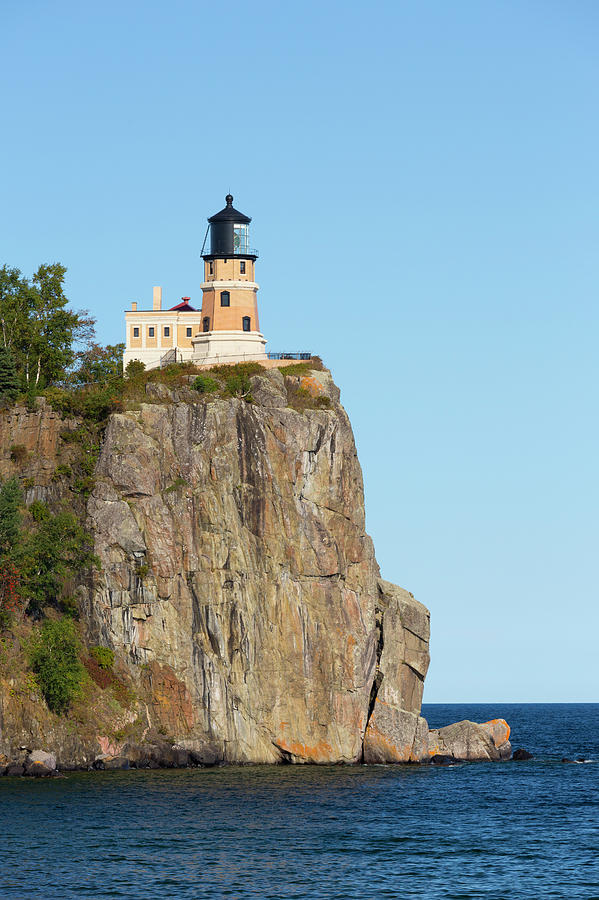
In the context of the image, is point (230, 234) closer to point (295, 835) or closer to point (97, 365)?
point (97, 365)

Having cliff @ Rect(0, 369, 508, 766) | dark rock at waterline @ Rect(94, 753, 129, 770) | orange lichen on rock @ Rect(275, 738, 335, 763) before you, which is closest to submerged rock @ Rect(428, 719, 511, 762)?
cliff @ Rect(0, 369, 508, 766)

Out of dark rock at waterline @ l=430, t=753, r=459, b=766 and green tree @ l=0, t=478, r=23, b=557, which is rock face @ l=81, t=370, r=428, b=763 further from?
green tree @ l=0, t=478, r=23, b=557

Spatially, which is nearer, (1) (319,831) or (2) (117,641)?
(1) (319,831)

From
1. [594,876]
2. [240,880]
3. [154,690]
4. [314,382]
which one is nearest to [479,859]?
[594,876]

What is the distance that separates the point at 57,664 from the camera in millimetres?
81562

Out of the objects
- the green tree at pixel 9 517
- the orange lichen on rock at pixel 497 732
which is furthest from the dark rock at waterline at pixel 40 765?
the orange lichen on rock at pixel 497 732

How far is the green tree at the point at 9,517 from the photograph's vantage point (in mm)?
82812

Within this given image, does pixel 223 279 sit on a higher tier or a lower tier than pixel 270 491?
higher

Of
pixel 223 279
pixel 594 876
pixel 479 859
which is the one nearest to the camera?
pixel 594 876

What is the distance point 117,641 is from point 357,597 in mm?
17709

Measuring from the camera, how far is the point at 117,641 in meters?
87.9

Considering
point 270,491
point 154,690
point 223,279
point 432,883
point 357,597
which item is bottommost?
point 432,883

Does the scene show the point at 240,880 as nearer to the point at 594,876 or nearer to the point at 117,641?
the point at 594,876

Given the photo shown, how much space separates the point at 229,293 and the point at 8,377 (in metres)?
19.7
